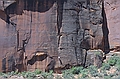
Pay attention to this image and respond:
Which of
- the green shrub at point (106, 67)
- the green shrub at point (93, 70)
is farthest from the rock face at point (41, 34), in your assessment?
the green shrub at point (106, 67)

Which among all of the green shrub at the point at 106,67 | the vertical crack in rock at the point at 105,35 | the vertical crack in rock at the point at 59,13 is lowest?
the green shrub at the point at 106,67

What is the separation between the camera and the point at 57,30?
24.5m

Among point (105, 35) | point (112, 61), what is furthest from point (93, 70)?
point (105, 35)

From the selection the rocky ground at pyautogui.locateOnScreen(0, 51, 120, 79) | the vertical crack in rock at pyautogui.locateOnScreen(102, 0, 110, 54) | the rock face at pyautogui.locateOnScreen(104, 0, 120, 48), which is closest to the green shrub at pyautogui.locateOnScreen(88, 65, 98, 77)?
the rocky ground at pyautogui.locateOnScreen(0, 51, 120, 79)

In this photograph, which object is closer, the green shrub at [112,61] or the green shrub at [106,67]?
the green shrub at [106,67]

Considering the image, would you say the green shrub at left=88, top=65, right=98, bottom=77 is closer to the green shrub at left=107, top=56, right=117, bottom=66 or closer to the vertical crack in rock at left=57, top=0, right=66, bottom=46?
the green shrub at left=107, top=56, right=117, bottom=66

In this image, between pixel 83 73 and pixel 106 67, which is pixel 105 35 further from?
pixel 83 73

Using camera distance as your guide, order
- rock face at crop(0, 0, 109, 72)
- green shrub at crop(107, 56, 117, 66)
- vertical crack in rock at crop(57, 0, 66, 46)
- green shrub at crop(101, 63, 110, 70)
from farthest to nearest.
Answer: vertical crack in rock at crop(57, 0, 66, 46) → rock face at crop(0, 0, 109, 72) → green shrub at crop(107, 56, 117, 66) → green shrub at crop(101, 63, 110, 70)

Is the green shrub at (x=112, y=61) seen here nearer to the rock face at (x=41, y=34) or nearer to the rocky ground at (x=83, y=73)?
the rocky ground at (x=83, y=73)

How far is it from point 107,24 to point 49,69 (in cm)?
654

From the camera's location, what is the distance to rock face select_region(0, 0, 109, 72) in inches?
941

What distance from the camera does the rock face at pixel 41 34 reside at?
23891mm

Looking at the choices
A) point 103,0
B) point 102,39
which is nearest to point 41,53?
point 102,39

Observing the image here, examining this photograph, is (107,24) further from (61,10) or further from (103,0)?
(61,10)
